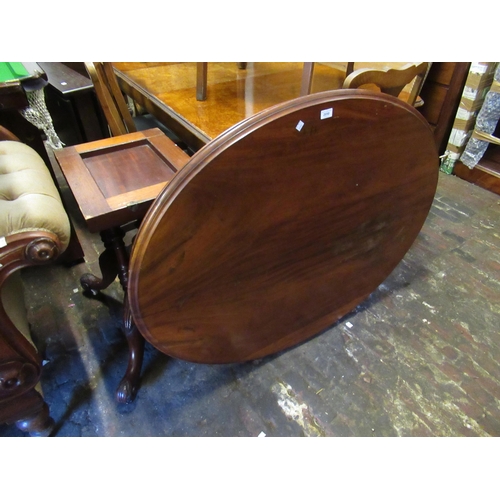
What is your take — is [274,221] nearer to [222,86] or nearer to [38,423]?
[38,423]

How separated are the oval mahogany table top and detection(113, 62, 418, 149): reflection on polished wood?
25.9 inches

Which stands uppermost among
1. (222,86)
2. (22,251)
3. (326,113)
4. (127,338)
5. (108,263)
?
(326,113)

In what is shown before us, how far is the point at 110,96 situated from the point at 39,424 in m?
1.16

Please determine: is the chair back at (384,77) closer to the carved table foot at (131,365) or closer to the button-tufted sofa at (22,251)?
the button-tufted sofa at (22,251)

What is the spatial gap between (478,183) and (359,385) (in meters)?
1.77

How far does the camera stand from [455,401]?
1245 mm

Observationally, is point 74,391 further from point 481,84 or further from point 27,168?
point 481,84

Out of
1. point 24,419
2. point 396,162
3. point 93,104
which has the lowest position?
point 24,419

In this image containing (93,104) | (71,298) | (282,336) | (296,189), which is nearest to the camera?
(296,189)

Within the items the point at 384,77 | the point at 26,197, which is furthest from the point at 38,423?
the point at 384,77

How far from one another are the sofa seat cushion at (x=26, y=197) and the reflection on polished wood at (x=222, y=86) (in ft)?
2.03

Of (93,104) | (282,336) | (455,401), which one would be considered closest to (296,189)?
(282,336)

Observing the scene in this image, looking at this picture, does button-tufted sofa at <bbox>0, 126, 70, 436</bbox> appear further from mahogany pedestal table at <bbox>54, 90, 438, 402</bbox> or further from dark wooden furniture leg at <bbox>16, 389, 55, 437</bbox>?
mahogany pedestal table at <bbox>54, 90, 438, 402</bbox>

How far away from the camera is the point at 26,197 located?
0.94 metres
